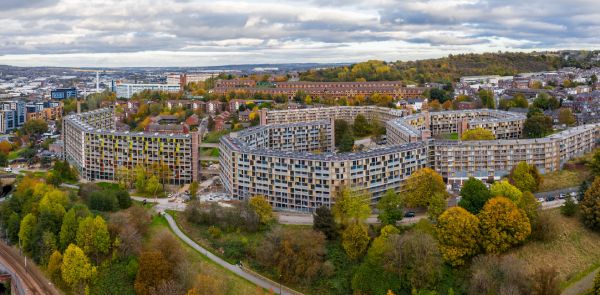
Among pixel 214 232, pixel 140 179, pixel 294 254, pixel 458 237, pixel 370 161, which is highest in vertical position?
pixel 370 161

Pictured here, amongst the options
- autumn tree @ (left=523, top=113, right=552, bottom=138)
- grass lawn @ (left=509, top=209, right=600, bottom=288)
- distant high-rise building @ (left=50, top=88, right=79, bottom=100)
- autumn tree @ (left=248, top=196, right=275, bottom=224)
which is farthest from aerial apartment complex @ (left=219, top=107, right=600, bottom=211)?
distant high-rise building @ (left=50, top=88, right=79, bottom=100)

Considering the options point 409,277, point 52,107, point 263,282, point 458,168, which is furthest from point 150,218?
point 52,107

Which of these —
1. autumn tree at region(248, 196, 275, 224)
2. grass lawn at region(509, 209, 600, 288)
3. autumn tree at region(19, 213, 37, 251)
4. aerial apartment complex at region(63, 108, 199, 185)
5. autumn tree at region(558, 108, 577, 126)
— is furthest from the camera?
autumn tree at region(558, 108, 577, 126)

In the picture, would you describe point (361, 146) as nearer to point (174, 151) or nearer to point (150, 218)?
point (174, 151)

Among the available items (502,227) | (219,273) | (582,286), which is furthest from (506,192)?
(219,273)

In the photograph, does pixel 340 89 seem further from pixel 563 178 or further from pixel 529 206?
pixel 529 206

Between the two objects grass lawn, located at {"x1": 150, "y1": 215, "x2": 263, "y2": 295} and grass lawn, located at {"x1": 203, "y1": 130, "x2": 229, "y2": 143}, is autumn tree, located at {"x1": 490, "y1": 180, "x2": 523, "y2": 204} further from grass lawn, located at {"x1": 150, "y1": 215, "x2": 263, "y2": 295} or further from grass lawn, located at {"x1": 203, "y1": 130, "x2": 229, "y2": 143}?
grass lawn, located at {"x1": 203, "y1": 130, "x2": 229, "y2": 143}
